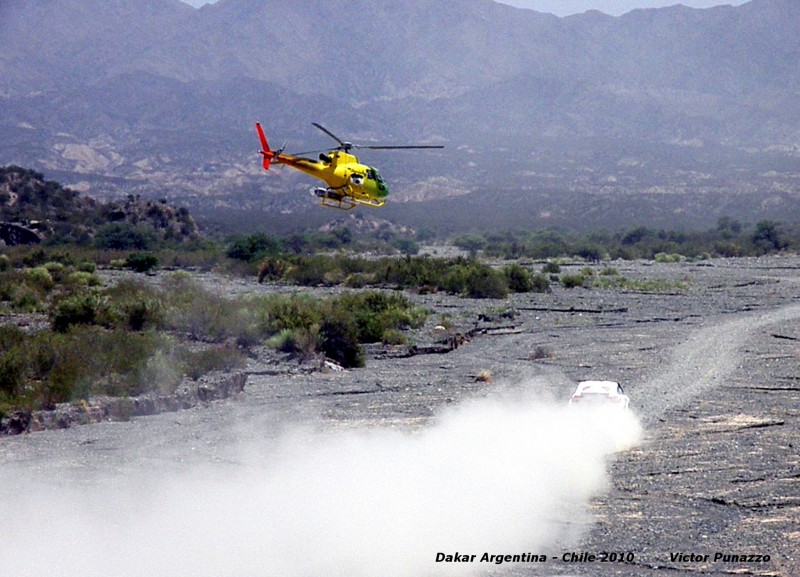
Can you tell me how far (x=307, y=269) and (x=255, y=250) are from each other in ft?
34.5

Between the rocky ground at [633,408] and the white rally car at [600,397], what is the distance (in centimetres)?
92

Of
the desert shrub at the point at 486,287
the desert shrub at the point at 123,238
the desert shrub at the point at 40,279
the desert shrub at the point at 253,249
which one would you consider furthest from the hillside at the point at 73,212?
the desert shrub at the point at 486,287

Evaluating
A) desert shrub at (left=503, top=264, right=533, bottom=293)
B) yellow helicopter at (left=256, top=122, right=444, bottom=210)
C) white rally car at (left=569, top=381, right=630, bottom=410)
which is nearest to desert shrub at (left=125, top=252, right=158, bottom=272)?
desert shrub at (left=503, top=264, right=533, bottom=293)

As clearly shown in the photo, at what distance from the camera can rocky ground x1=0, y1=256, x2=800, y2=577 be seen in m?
13.1

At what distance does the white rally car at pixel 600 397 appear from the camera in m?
18.8

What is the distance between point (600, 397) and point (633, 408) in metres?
2.68

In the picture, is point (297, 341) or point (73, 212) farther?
point (73, 212)

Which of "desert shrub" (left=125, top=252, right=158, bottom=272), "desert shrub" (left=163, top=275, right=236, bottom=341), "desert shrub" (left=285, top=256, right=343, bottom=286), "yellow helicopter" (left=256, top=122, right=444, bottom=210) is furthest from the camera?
"desert shrub" (left=125, top=252, right=158, bottom=272)

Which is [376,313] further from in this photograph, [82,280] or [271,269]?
[271,269]

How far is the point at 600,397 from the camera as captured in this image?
62.1 feet

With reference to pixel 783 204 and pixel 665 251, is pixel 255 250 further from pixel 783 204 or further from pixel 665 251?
pixel 783 204

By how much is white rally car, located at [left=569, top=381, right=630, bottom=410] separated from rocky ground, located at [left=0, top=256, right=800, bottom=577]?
0.92 m

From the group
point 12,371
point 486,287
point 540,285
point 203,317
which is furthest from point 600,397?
point 540,285

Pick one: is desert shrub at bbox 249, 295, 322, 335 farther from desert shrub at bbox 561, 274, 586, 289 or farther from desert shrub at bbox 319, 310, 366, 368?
desert shrub at bbox 561, 274, 586, 289
